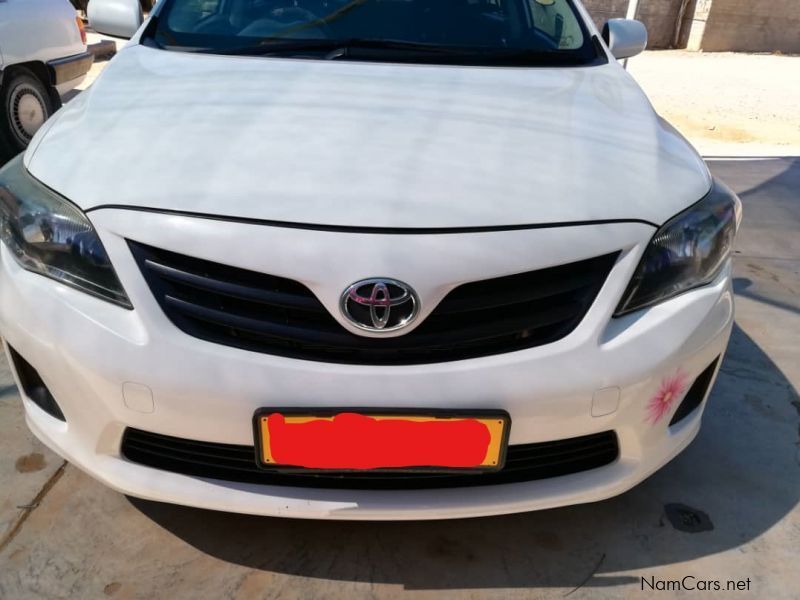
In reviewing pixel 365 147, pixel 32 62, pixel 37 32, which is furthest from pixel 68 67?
pixel 365 147

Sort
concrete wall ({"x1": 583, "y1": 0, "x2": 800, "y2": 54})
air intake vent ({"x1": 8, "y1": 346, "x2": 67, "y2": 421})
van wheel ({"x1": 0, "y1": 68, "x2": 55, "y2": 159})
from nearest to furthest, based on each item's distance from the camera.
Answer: air intake vent ({"x1": 8, "y1": 346, "x2": 67, "y2": 421}), van wheel ({"x1": 0, "y1": 68, "x2": 55, "y2": 159}), concrete wall ({"x1": 583, "y1": 0, "x2": 800, "y2": 54})

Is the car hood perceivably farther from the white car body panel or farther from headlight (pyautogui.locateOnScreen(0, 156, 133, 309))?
the white car body panel

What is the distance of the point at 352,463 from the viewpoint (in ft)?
4.87

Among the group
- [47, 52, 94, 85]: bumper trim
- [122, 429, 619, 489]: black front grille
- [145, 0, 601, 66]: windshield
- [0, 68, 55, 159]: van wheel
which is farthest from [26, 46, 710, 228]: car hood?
[47, 52, 94, 85]: bumper trim

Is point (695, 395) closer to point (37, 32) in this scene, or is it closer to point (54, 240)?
point (54, 240)

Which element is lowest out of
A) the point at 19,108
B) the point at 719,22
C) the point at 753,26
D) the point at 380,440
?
the point at 753,26

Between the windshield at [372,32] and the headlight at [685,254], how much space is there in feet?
2.70

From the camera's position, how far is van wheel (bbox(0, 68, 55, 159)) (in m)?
4.70

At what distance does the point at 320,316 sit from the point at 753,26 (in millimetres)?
16193

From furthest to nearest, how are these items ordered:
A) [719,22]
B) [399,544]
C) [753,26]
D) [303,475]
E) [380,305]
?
[753,26]
[719,22]
[399,544]
[303,475]
[380,305]

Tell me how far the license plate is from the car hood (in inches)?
14.4

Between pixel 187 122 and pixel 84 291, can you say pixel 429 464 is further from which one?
pixel 187 122

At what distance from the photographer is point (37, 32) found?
4746mm

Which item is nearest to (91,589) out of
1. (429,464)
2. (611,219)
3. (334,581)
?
(334,581)
